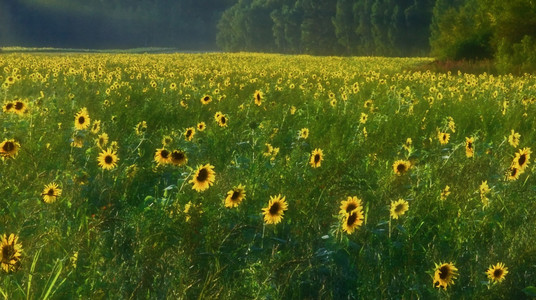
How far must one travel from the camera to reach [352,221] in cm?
248

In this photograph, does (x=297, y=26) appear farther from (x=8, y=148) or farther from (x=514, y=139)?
(x=8, y=148)

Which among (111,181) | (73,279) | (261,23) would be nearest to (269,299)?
(73,279)

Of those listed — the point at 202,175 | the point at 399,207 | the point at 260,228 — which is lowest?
the point at 260,228

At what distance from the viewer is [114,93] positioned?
8688mm

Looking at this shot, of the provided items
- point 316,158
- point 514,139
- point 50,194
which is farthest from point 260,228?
point 514,139

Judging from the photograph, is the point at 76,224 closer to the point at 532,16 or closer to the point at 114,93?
the point at 114,93

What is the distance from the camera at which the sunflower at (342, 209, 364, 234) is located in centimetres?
246

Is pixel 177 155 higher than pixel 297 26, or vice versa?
pixel 177 155

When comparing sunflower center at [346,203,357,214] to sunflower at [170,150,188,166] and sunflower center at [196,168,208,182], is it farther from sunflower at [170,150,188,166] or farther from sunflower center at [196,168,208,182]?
sunflower at [170,150,188,166]

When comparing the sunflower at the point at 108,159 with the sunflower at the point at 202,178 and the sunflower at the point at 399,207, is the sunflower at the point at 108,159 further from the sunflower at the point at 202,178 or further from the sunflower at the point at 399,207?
the sunflower at the point at 399,207

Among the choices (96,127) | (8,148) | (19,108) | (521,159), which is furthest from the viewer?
(96,127)

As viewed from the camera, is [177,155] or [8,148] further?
[177,155]

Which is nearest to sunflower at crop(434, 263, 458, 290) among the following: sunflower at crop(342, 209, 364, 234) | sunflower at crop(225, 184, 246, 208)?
sunflower at crop(342, 209, 364, 234)

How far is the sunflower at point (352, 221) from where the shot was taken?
2457mm
